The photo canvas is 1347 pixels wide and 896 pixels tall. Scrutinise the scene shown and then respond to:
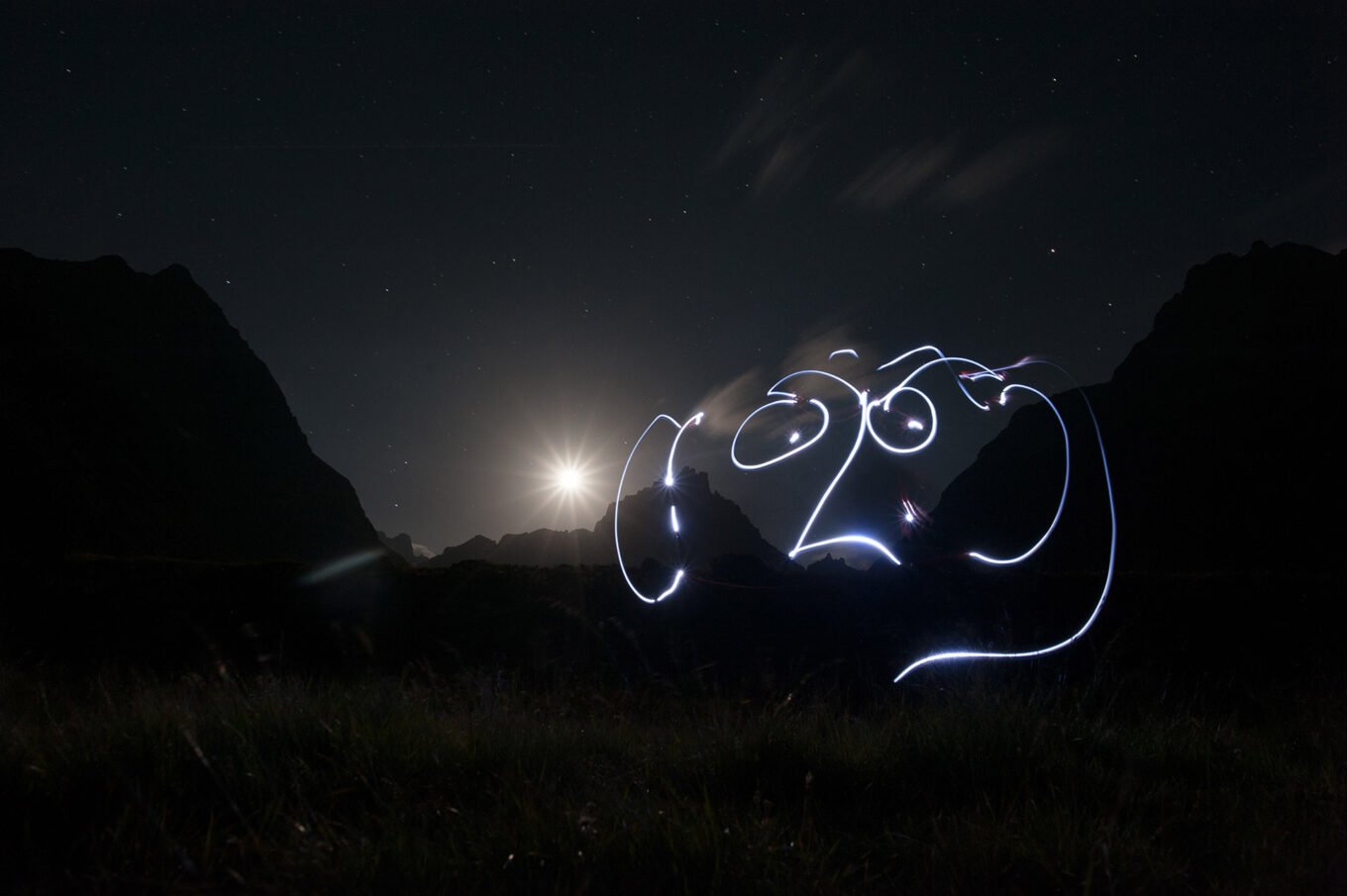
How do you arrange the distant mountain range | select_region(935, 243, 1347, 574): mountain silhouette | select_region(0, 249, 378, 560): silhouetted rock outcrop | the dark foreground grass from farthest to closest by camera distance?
select_region(935, 243, 1347, 574): mountain silhouette → the distant mountain range → select_region(0, 249, 378, 560): silhouetted rock outcrop → the dark foreground grass

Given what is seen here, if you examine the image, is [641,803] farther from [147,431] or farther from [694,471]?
[147,431]

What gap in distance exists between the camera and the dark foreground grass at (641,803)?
2.59 metres

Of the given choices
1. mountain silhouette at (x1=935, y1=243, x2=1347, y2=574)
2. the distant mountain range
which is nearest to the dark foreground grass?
the distant mountain range

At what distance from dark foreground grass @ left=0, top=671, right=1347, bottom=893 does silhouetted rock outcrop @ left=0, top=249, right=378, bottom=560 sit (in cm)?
2093

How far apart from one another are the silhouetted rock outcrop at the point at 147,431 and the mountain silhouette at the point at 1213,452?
33.8 metres

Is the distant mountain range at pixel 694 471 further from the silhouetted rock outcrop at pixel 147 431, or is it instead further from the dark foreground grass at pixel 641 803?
the dark foreground grass at pixel 641 803

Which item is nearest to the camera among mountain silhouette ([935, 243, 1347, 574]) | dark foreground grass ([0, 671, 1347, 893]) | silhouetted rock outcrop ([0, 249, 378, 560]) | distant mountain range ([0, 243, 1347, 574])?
dark foreground grass ([0, 671, 1347, 893])

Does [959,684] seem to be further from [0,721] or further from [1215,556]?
[1215,556]

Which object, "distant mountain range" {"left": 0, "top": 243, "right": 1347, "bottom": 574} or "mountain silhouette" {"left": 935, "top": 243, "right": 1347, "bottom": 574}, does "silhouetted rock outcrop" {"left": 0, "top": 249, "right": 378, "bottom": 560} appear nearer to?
"distant mountain range" {"left": 0, "top": 243, "right": 1347, "bottom": 574}

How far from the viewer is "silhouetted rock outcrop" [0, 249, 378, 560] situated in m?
30.9

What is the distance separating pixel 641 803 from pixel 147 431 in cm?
5720

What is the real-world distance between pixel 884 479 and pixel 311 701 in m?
6.66

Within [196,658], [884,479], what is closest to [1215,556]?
[884,479]

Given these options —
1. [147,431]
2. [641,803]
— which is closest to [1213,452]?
[641,803]
